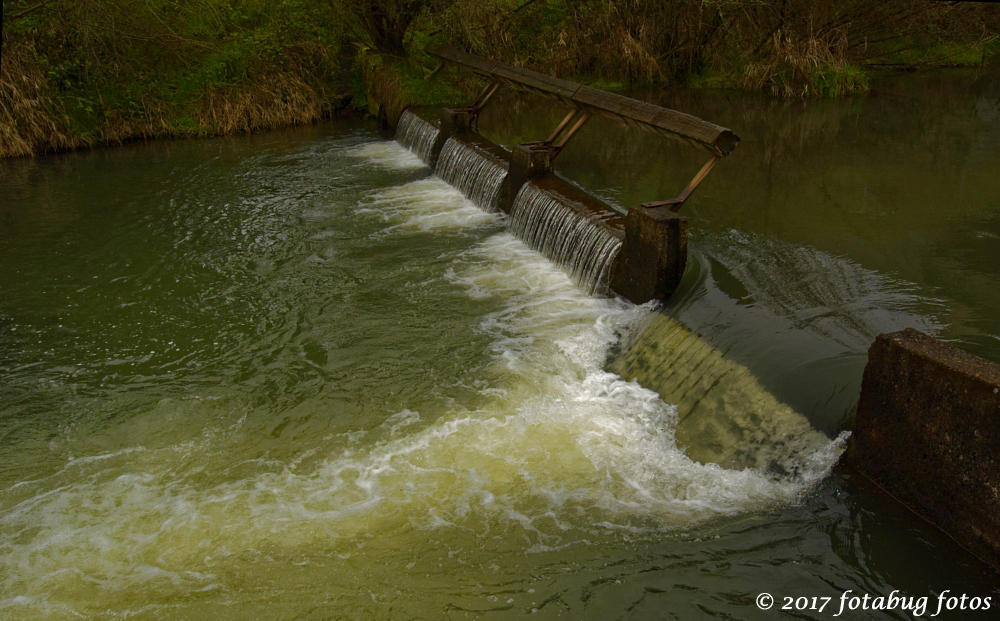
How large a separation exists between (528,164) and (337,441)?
241 inches

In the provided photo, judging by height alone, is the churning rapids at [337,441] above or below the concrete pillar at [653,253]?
below

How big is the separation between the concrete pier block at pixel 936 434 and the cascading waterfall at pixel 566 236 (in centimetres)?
387

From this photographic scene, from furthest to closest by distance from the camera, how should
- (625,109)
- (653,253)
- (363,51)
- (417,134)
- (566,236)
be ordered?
1. (363,51)
2. (417,134)
3. (566,236)
4. (625,109)
5. (653,253)

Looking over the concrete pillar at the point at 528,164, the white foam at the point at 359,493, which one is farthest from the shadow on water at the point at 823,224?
the concrete pillar at the point at 528,164

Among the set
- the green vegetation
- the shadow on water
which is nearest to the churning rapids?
the shadow on water

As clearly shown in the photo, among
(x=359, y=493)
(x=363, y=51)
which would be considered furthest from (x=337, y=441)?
(x=363, y=51)

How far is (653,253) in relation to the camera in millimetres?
7824

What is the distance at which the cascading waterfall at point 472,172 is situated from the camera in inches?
482

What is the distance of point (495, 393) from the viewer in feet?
22.7

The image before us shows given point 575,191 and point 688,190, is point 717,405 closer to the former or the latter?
point 688,190

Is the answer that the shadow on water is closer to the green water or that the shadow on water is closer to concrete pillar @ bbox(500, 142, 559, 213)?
the green water

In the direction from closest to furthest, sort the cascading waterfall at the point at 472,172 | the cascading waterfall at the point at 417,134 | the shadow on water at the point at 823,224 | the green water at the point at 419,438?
1. the green water at the point at 419,438
2. the shadow on water at the point at 823,224
3. the cascading waterfall at the point at 472,172
4. the cascading waterfall at the point at 417,134

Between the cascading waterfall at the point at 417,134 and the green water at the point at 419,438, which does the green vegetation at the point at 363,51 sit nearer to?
the cascading waterfall at the point at 417,134

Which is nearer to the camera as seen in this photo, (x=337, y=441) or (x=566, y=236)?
(x=337, y=441)
